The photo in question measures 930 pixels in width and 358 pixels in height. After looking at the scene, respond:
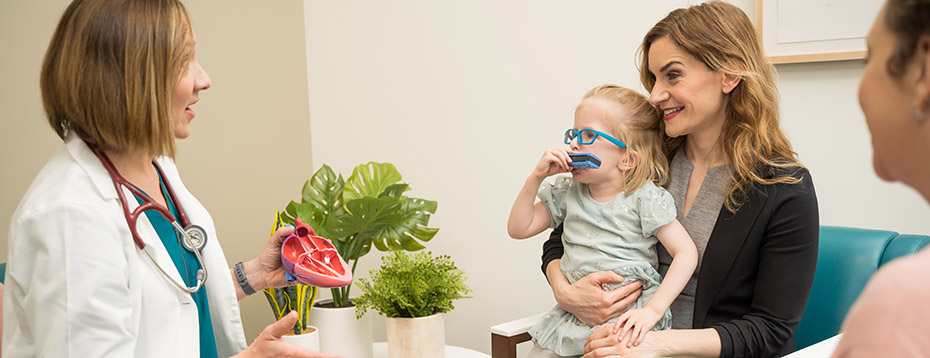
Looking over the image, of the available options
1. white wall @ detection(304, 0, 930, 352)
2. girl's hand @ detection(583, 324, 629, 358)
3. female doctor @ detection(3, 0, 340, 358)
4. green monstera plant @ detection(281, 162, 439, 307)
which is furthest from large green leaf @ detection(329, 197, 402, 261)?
female doctor @ detection(3, 0, 340, 358)

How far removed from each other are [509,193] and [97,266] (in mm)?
2032

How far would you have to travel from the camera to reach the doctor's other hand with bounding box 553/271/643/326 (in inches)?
74.5

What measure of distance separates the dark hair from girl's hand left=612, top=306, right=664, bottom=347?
123cm

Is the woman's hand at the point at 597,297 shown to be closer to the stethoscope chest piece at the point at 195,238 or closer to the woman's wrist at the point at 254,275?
the woman's wrist at the point at 254,275

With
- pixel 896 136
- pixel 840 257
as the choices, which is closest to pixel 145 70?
pixel 896 136

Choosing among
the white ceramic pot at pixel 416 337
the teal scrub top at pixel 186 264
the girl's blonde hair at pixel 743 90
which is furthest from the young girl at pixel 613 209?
the teal scrub top at pixel 186 264

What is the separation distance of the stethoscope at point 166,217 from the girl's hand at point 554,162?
88 centimetres

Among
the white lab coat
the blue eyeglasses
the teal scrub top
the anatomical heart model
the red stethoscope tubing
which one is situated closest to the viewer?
the white lab coat

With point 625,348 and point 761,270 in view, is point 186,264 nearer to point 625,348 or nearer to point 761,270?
point 625,348

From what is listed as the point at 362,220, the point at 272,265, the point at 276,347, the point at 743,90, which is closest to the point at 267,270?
the point at 272,265

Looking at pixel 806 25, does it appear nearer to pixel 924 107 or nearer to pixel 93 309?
pixel 924 107

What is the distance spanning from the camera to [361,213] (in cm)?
264

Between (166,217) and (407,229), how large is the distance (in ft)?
4.59

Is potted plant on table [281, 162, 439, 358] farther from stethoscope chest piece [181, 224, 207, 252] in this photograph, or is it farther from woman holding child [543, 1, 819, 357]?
stethoscope chest piece [181, 224, 207, 252]
